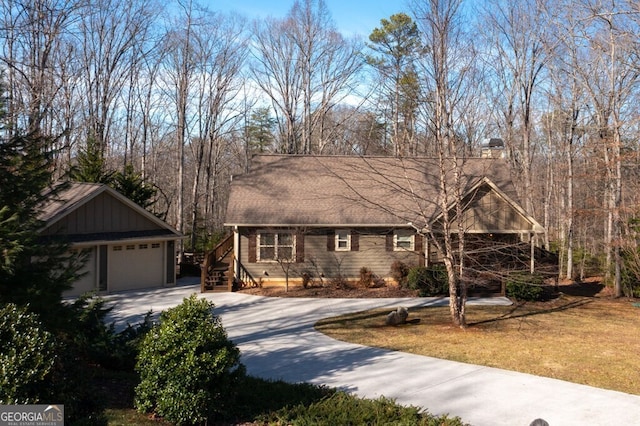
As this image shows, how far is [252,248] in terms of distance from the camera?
2120 cm

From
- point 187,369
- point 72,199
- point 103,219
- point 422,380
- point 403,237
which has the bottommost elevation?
point 422,380

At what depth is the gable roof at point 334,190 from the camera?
69.5ft

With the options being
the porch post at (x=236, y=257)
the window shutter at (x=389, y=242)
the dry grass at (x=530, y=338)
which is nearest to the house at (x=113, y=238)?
the porch post at (x=236, y=257)

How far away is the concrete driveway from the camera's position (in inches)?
338

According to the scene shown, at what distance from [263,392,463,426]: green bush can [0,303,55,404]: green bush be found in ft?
10.4

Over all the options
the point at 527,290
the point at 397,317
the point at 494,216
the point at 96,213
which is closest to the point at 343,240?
the point at 494,216

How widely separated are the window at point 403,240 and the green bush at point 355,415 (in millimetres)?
13504

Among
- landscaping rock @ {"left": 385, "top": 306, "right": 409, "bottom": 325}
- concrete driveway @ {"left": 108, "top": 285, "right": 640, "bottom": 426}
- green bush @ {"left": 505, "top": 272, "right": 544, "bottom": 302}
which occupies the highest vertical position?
green bush @ {"left": 505, "top": 272, "right": 544, "bottom": 302}

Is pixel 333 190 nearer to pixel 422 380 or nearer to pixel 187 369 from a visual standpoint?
pixel 422 380

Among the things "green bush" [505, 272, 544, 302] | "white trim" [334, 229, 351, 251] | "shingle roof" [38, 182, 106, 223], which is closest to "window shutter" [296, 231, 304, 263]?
"white trim" [334, 229, 351, 251]

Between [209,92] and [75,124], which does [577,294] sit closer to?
[209,92]

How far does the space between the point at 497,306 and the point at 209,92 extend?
22.5 meters

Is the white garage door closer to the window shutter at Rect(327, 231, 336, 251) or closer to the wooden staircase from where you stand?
the wooden staircase

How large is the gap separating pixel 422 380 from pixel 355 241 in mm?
11497
